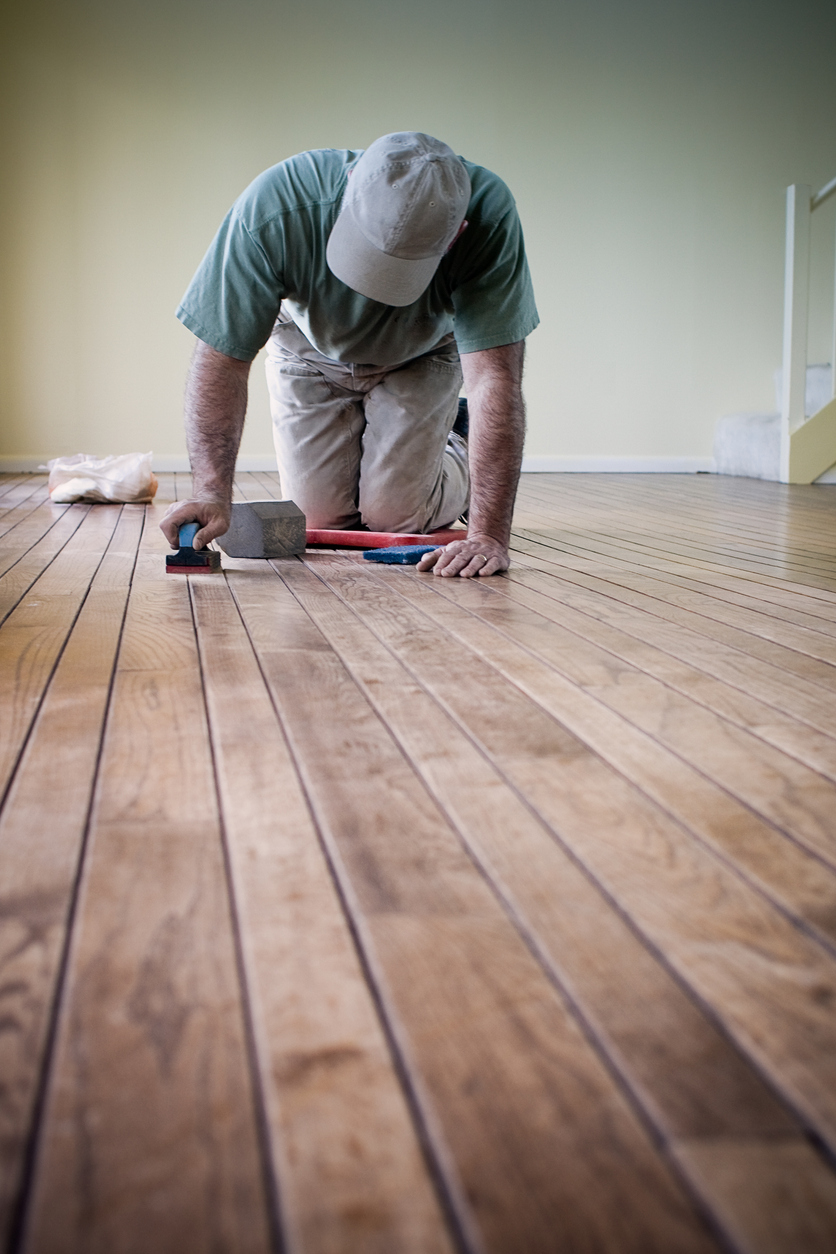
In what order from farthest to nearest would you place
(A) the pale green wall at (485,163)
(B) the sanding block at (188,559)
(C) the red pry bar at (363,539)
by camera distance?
(A) the pale green wall at (485,163) < (C) the red pry bar at (363,539) < (B) the sanding block at (188,559)

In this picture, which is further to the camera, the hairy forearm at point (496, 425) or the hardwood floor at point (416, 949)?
the hairy forearm at point (496, 425)

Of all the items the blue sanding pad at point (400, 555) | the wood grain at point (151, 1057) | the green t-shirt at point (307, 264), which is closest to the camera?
the wood grain at point (151, 1057)

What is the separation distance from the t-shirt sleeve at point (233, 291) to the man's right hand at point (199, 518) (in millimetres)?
356

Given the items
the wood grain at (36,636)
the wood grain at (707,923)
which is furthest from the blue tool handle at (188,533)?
the wood grain at (707,923)

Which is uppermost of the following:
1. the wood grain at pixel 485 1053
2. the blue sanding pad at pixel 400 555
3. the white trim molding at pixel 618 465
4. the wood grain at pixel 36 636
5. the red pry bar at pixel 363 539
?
the white trim molding at pixel 618 465

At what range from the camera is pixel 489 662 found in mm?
1692

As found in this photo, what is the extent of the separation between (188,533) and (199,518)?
5 centimetres

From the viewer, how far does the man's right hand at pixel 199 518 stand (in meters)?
2.46

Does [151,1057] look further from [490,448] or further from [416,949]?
[490,448]

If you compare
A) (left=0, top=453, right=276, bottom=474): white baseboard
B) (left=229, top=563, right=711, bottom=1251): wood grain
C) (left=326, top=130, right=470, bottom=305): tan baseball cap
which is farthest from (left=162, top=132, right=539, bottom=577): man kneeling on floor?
(left=0, top=453, right=276, bottom=474): white baseboard

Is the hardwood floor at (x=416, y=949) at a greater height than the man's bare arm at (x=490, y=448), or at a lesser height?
lesser

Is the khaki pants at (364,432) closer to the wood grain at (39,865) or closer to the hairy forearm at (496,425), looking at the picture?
the hairy forearm at (496,425)

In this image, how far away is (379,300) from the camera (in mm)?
2330

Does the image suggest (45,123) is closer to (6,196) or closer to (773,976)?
(6,196)
